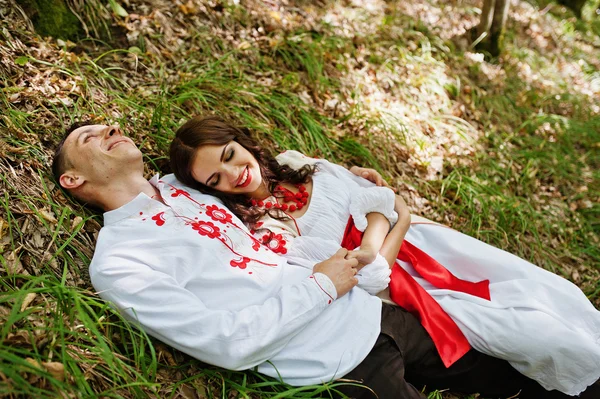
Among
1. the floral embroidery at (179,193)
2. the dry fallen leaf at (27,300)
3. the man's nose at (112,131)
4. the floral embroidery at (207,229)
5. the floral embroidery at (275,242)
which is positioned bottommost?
the dry fallen leaf at (27,300)

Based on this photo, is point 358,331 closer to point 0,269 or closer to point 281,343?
point 281,343

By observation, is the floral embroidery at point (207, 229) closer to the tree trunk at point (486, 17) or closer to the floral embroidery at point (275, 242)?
the floral embroidery at point (275, 242)

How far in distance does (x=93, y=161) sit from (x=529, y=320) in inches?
106

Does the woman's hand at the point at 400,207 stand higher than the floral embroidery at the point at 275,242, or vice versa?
the woman's hand at the point at 400,207

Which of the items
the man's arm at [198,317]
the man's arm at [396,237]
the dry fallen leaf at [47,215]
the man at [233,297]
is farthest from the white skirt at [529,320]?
the dry fallen leaf at [47,215]

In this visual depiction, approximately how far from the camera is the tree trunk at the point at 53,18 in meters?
3.84

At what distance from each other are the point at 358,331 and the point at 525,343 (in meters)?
0.96

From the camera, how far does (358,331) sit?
250 cm

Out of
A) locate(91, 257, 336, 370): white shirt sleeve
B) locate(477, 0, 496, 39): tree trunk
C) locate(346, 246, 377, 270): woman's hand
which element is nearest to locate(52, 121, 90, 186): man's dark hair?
locate(91, 257, 336, 370): white shirt sleeve

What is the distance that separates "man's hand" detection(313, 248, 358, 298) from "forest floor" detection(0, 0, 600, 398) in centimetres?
51

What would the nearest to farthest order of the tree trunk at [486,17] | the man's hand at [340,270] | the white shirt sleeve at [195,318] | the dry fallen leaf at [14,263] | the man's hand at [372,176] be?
the white shirt sleeve at [195,318] < the dry fallen leaf at [14,263] < the man's hand at [340,270] < the man's hand at [372,176] < the tree trunk at [486,17]

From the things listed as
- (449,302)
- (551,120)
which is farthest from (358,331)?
(551,120)

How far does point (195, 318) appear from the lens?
2201 millimetres

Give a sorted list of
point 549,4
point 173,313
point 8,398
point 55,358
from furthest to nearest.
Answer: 1. point 549,4
2. point 173,313
3. point 55,358
4. point 8,398
